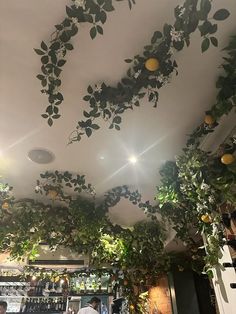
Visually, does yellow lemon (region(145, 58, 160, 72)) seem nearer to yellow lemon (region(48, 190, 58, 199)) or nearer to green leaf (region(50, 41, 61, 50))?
green leaf (region(50, 41, 61, 50))

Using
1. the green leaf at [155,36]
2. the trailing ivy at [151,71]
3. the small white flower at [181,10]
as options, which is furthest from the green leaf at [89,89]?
the small white flower at [181,10]

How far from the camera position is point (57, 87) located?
192 cm

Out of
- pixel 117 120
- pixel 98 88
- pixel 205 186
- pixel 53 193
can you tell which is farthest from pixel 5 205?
pixel 205 186

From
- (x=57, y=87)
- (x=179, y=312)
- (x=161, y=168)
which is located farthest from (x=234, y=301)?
(x=179, y=312)

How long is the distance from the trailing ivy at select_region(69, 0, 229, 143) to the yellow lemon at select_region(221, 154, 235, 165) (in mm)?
617

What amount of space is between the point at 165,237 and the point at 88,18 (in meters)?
3.39

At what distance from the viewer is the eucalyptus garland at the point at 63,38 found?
58.5 inches

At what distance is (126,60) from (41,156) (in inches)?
53.3

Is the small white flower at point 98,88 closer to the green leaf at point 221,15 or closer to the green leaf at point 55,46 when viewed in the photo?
the green leaf at point 55,46

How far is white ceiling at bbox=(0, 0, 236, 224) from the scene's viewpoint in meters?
1.57

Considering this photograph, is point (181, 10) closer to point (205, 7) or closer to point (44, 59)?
point (205, 7)

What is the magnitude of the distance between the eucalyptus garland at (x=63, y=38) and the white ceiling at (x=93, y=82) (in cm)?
5

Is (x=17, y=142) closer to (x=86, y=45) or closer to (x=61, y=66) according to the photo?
(x=61, y=66)

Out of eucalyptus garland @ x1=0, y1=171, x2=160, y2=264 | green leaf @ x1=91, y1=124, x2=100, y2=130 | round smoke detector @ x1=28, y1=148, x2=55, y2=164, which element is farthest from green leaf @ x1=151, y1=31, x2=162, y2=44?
eucalyptus garland @ x1=0, y1=171, x2=160, y2=264
